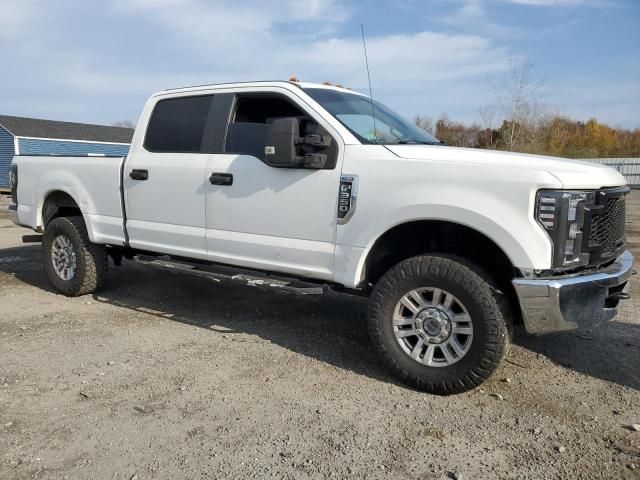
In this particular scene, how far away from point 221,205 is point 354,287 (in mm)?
1401

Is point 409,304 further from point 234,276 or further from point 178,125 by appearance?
point 178,125

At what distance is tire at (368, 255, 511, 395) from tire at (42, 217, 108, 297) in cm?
356

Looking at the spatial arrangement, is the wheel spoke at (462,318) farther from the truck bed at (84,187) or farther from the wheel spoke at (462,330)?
the truck bed at (84,187)

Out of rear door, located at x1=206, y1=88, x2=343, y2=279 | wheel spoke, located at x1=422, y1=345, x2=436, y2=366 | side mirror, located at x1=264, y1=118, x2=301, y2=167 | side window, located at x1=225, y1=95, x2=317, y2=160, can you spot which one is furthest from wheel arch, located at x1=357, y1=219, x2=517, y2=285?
side window, located at x1=225, y1=95, x2=317, y2=160

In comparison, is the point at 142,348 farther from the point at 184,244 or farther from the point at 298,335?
the point at 298,335

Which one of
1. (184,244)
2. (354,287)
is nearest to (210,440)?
(354,287)

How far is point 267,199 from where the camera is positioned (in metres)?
4.36

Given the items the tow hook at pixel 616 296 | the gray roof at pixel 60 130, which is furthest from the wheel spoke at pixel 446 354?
the gray roof at pixel 60 130

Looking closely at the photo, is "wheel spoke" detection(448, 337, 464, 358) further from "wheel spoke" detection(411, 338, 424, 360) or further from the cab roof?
the cab roof

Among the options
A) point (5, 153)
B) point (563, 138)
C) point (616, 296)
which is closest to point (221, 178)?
point (616, 296)

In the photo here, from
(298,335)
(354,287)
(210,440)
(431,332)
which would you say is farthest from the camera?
(298,335)

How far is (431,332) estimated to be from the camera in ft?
12.2

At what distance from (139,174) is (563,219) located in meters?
3.76

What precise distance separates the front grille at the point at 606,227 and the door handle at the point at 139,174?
3.80 metres
